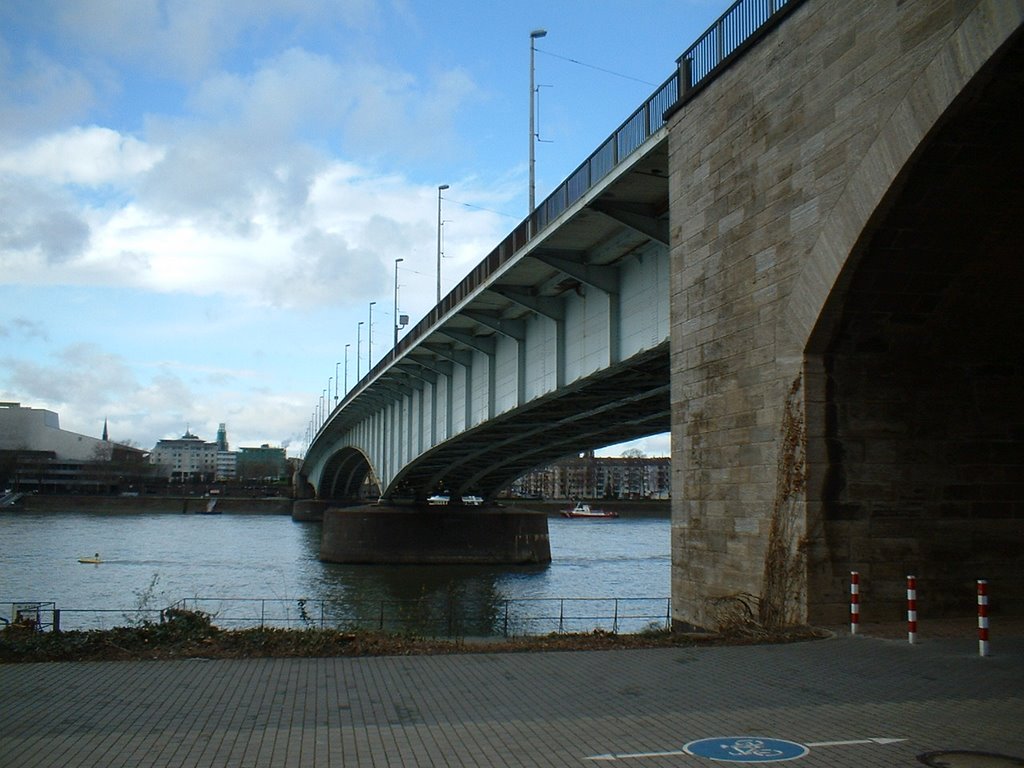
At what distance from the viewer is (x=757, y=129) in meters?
13.8

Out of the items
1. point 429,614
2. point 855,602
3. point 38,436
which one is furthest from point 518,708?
point 38,436

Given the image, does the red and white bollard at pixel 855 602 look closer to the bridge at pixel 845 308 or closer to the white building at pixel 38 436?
the bridge at pixel 845 308

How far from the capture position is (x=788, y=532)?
1241cm

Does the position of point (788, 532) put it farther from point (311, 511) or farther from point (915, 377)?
point (311, 511)

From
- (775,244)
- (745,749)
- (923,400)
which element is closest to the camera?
(745,749)

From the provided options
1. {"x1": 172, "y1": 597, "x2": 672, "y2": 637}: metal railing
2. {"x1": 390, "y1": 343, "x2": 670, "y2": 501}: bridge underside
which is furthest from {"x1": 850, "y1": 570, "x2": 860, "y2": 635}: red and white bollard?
{"x1": 172, "y1": 597, "x2": 672, "y2": 637}: metal railing

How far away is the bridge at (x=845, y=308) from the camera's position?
10.7m

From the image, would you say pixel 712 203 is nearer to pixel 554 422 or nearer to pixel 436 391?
pixel 554 422

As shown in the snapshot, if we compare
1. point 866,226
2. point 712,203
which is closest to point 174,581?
point 712,203

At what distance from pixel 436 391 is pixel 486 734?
34.9m

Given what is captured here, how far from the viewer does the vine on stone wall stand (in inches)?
481

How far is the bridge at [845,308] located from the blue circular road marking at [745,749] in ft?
17.5

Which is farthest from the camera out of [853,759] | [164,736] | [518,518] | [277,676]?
[518,518]

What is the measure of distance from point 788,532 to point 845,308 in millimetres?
2737
